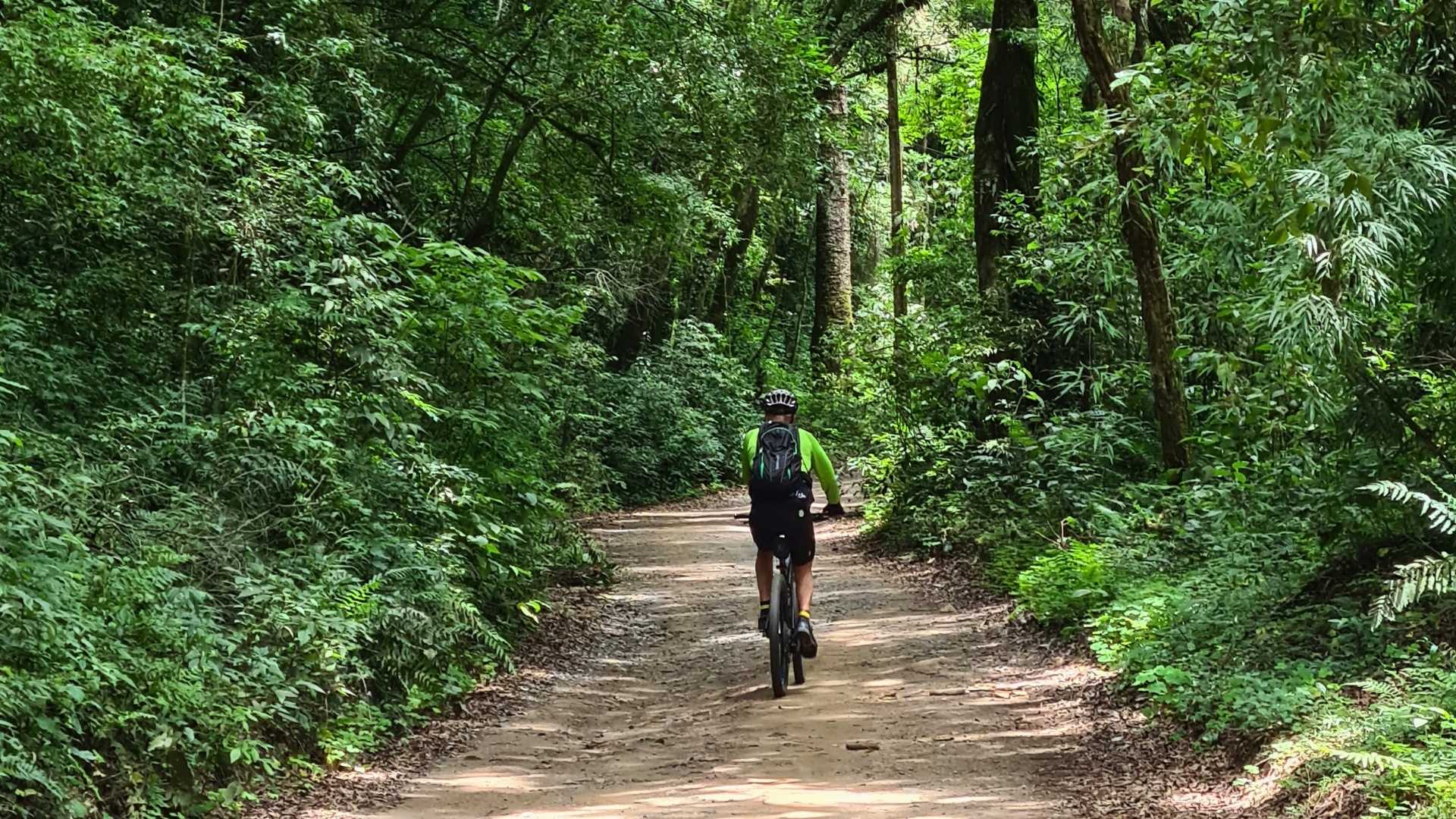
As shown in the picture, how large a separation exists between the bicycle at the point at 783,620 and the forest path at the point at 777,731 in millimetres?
186

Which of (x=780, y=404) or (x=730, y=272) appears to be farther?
(x=730, y=272)

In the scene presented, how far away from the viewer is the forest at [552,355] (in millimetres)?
6320

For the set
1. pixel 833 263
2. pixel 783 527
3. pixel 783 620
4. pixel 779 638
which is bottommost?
pixel 779 638

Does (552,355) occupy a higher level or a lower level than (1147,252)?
lower

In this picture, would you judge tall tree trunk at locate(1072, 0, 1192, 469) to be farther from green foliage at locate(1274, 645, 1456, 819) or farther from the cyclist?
green foliage at locate(1274, 645, 1456, 819)

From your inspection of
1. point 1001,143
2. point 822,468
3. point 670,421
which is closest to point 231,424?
point 822,468

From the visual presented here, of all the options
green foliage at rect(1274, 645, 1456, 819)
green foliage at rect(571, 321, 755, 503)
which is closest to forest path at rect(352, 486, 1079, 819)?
green foliage at rect(1274, 645, 1456, 819)

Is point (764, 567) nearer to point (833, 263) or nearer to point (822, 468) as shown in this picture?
point (822, 468)

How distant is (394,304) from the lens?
976cm

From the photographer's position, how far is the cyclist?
348 inches

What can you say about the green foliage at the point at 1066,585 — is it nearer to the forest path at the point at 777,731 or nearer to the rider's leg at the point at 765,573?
the forest path at the point at 777,731

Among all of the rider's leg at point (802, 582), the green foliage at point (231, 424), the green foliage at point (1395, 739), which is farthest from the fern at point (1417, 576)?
the green foliage at point (231, 424)

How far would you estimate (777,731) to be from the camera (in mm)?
7973

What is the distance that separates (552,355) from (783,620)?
4.17 m
